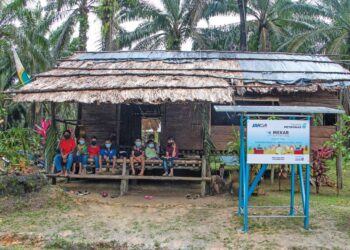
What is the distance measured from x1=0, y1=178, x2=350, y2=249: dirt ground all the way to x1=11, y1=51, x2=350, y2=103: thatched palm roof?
248 centimetres

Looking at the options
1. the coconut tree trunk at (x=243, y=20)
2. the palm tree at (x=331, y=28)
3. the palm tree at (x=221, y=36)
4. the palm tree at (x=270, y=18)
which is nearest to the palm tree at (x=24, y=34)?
the palm tree at (x=221, y=36)

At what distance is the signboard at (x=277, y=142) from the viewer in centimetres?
701

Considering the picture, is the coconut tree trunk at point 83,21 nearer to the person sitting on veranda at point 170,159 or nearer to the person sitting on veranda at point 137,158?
the person sitting on veranda at point 137,158

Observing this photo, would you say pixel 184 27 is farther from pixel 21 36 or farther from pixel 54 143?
pixel 54 143

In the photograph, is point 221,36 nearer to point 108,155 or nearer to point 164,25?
point 164,25

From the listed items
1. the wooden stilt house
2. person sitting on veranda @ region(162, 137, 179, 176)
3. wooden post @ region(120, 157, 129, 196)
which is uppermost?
the wooden stilt house

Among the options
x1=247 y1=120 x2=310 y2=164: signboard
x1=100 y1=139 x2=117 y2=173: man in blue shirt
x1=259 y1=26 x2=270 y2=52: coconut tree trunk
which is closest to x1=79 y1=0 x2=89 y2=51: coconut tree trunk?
x1=259 y1=26 x2=270 y2=52: coconut tree trunk

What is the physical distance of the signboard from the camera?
701 centimetres

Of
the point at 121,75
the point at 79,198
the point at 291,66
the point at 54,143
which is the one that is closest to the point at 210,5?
the point at 291,66

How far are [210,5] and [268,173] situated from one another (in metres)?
14.9

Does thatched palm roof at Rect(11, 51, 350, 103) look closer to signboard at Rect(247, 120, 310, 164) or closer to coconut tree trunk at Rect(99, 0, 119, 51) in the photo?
signboard at Rect(247, 120, 310, 164)

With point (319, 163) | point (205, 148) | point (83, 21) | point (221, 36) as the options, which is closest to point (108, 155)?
point (205, 148)

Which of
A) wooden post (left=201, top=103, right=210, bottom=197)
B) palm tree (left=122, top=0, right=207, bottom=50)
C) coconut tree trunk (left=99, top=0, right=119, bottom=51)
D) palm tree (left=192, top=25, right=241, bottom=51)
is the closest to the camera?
wooden post (left=201, top=103, right=210, bottom=197)

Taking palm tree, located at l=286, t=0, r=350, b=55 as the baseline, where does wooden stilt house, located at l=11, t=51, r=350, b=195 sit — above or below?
below
